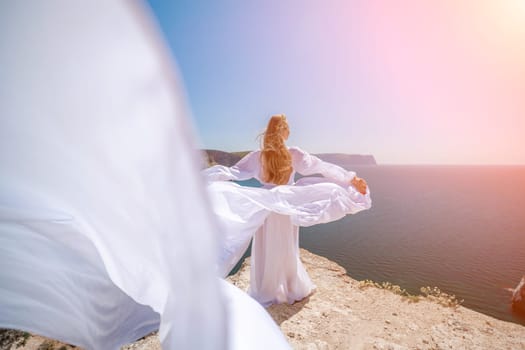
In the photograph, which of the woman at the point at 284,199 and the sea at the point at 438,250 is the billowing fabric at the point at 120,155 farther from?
the sea at the point at 438,250

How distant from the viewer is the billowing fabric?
796mm

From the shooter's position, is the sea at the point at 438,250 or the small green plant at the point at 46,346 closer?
the small green plant at the point at 46,346

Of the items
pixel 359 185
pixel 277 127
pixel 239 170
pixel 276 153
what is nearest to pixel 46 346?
pixel 239 170

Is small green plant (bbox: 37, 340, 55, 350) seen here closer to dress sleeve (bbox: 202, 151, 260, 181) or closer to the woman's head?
dress sleeve (bbox: 202, 151, 260, 181)

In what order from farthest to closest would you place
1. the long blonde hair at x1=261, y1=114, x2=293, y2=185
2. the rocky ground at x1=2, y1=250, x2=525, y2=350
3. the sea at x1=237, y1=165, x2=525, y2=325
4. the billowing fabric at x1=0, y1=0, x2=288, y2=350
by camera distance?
the sea at x1=237, y1=165, x2=525, y2=325
the long blonde hair at x1=261, y1=114, x2=293, y2=185
the rocky ground at x1=2, y1=250, x2=525, y2=350
the billowing fabric at x1=0, y1=0, x2=288, y2=350

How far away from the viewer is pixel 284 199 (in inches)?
139

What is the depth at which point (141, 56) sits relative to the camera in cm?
86

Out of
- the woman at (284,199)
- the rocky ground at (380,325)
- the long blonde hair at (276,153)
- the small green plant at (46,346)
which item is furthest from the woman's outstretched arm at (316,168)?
the small green plant at (46,346)

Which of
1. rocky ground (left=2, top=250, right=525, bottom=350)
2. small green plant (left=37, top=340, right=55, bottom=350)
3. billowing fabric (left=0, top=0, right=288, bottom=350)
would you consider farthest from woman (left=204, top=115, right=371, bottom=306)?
small green plant (left=37, top=340, right=55, bottom=350)

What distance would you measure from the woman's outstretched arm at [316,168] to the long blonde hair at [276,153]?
0.48ft

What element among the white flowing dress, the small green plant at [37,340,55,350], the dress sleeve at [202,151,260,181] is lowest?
the small green plant at [37,340,55,350]

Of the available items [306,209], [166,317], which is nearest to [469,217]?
[306,209]

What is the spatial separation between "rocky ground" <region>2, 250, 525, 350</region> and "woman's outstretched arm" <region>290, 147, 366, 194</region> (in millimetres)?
2338

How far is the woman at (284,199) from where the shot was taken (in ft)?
11.6
